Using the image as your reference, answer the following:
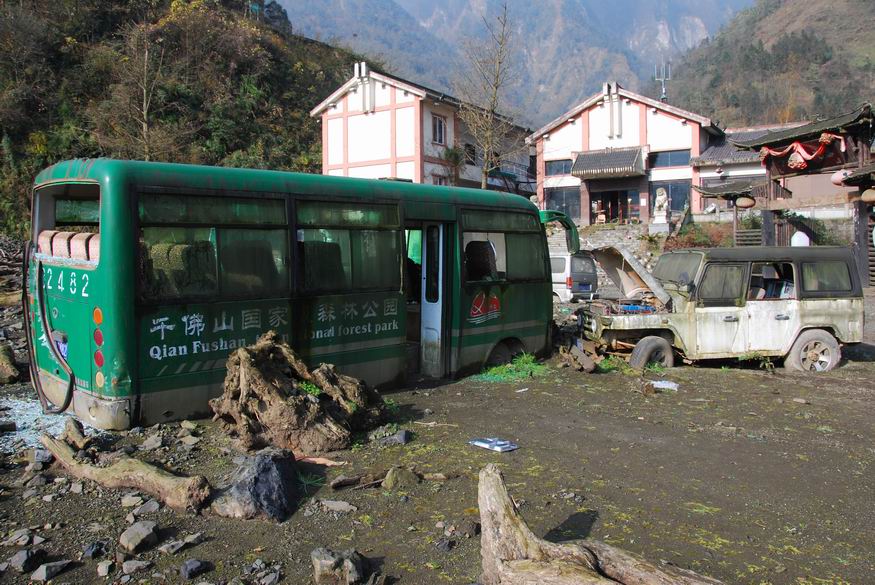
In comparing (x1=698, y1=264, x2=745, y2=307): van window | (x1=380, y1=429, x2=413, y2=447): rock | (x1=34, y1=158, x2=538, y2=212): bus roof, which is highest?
(x1=34, y1=158, x2=538, y2=212): bus roof

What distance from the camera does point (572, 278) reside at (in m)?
20.2

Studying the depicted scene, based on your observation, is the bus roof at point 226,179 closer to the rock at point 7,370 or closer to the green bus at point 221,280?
the green bus at point 221,280

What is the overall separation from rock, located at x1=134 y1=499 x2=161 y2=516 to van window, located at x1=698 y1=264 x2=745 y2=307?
8085 millimetres

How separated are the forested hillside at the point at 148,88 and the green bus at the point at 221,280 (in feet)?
56.7

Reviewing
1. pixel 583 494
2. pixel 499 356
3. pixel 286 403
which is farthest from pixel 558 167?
pixel 583 494

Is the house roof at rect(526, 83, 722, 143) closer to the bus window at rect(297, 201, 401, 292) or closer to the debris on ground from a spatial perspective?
the bus window at rect(297, 201, 401, 292)

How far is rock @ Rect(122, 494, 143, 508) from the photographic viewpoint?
463 centimetres

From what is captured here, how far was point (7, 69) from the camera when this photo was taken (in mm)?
28203

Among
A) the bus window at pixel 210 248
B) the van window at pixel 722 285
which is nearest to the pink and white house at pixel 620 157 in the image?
the van window at pixel 722 285

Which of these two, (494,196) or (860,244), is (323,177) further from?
(860,244)

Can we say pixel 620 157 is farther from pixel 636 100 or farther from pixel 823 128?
pixel 823 128

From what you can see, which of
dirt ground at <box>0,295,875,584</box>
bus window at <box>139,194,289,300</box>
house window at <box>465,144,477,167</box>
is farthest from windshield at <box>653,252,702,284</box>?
house window at <box>465,144,477,167</box>

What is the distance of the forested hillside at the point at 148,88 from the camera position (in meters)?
26.1

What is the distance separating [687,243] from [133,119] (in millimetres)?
23871
